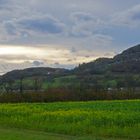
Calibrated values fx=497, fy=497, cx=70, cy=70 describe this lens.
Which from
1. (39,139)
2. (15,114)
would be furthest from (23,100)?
(39,139)

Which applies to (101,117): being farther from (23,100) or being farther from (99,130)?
(23,100)

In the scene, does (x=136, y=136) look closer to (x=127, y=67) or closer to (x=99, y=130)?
(x=99, y=130)

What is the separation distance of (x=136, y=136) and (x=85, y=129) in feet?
13.6

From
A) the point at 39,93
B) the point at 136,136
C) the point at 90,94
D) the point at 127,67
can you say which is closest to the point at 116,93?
the point at 90,94

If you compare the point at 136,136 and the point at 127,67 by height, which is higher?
the point at 127,67

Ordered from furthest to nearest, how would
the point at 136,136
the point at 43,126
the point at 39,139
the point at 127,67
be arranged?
the point at 127,67 → the point at 43,126 → the point at 136,136 → the point at 39,139

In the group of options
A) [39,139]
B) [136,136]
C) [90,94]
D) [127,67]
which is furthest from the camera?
[127,67]

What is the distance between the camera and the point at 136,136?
82.7 ft

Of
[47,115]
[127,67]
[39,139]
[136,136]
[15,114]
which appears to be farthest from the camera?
[127,67]

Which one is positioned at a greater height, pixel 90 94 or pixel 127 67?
pixel 127 67

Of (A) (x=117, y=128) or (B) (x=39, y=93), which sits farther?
(B) (x=39, y=93)

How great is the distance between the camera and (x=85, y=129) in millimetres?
28531

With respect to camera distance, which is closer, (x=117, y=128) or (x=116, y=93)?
(x=117, y=128)

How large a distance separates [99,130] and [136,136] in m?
3.08
